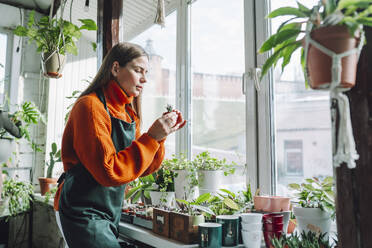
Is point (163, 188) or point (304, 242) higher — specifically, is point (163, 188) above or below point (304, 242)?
above

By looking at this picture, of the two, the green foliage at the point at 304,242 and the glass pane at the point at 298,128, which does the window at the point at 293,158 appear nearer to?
the glass pane at the point at 298,128

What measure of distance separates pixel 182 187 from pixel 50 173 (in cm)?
223

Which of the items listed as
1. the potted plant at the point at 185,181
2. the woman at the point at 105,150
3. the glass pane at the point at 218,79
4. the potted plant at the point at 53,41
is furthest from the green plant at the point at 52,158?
the woman at the point at 105,150

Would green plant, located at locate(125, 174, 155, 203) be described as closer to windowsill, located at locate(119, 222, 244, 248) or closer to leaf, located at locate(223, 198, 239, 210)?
windowsill, located at locate(119, 222, 244, 248)

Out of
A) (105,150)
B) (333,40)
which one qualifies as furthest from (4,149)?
(333,40)

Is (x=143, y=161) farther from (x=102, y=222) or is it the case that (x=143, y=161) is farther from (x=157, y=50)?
(x=157, y=50)

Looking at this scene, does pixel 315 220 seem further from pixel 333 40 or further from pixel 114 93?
pixel 114 93

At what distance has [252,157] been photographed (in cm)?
189

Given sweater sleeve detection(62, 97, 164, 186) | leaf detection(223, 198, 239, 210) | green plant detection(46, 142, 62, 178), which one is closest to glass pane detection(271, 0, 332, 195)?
leaf detection(223, 198, 239, 210)

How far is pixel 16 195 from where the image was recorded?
3307 millimetres

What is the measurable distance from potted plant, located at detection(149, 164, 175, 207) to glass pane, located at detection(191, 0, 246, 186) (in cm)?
41

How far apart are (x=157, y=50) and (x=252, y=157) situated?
1.52 metres

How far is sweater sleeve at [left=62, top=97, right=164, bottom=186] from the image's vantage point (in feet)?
3.75

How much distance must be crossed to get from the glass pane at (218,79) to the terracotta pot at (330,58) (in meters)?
1.25
